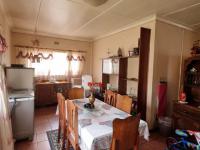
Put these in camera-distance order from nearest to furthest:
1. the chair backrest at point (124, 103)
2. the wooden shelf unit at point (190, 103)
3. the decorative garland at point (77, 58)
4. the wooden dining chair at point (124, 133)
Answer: the wooden dining chair at point (124, 133), the chair backrest at point (124, 103), the wooden shelf unit at point (190, 103), the decorative garland at point (77, 58)

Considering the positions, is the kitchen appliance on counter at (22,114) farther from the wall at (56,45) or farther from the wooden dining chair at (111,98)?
the wall at (56,45)

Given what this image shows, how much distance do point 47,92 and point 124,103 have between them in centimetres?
302

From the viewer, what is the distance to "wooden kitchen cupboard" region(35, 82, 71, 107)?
428 centimetres

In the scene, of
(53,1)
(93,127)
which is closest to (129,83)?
(93,127)

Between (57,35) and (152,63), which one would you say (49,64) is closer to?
(57,35)

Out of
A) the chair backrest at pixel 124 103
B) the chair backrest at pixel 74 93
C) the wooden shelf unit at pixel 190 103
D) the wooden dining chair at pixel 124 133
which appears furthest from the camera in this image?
the chair backrest at pixel 74 93

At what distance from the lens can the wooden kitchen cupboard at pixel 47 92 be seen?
14.0 feet

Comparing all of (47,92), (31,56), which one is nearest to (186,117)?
(47,92)

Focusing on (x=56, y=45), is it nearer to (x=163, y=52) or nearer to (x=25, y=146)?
(x=25, y=146)

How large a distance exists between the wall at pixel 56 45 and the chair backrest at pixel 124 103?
3.18 m

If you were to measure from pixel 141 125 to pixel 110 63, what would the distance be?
2.34m

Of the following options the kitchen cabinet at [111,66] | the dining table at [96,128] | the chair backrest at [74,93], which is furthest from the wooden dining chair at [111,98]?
the kitchen cabinet at [111,66]

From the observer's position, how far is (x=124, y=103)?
231 centimetres

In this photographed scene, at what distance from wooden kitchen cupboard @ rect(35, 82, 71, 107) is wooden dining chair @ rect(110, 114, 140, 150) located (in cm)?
317
